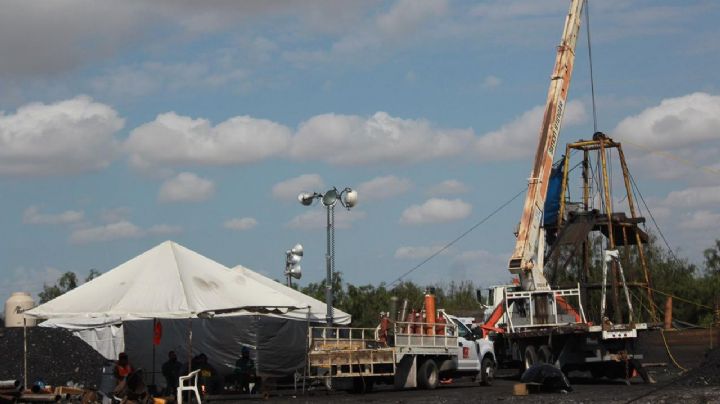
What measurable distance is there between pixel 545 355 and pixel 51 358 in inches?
511

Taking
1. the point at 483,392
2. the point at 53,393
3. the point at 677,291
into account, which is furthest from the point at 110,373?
the point at 677,291

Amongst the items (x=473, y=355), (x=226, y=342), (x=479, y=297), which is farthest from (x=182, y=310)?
(x=479, y=297)

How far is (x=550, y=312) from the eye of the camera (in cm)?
3206

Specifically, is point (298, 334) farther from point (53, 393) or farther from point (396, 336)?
point (53, 393)

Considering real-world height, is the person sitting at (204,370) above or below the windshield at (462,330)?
below

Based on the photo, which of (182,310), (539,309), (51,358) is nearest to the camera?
(182,310)

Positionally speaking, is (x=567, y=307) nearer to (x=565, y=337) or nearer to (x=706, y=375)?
(x=565, y=337)

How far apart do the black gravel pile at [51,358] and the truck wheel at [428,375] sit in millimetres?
7859

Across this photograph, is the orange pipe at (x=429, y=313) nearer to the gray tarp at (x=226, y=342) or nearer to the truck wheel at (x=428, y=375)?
the truck wheel at (x=428, y=375)

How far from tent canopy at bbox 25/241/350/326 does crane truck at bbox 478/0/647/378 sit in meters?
8.68

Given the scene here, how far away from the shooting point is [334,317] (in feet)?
102

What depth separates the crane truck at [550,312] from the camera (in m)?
29.8

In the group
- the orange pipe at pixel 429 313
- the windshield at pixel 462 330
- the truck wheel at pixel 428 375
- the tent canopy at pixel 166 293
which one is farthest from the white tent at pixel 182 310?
the truck wheel at pixel 428 375

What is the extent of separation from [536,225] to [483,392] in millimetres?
7539
